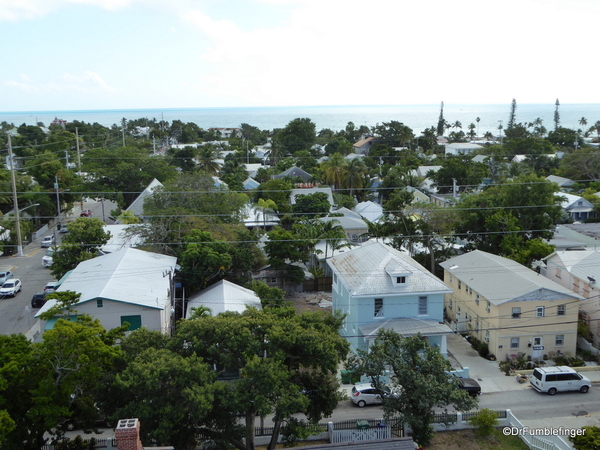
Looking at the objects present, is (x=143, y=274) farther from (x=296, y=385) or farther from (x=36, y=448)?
(x=296, y=385)

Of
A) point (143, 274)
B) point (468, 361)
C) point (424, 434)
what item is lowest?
point (468, 361)

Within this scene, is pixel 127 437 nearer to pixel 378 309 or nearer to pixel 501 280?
pixel 378 309

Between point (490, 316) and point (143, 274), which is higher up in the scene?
point (143, 274)

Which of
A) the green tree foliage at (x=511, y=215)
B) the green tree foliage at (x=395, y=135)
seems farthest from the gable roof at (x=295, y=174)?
the green tree foliage at (x=395, y=135)

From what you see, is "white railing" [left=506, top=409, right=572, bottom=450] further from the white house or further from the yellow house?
the white house

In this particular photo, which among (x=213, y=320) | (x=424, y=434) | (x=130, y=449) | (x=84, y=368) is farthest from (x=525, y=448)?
(x=84, y=368)

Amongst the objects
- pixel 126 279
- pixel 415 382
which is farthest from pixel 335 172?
pixel 415 382
